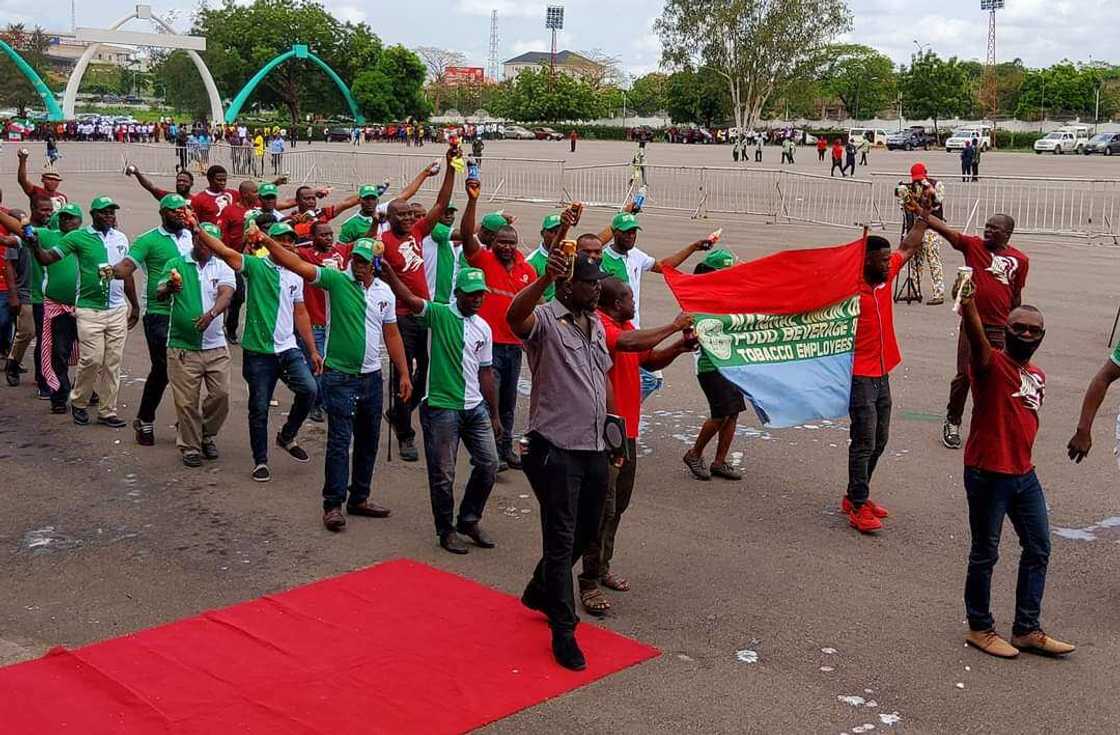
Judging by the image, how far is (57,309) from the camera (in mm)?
10438

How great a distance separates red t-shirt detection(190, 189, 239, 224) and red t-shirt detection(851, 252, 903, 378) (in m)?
7.42

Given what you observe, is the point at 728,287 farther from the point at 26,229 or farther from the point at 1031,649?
the point at 26,229

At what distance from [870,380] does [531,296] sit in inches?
126

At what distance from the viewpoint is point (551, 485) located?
567cm

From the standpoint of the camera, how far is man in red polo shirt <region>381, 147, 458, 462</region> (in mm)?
9086

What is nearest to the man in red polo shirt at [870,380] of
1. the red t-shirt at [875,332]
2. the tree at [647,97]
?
the red t-shirt at [875,332]

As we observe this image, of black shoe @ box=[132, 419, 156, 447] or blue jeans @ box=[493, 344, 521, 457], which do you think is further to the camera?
black shoe @ box=[132, 419, 156, 447]

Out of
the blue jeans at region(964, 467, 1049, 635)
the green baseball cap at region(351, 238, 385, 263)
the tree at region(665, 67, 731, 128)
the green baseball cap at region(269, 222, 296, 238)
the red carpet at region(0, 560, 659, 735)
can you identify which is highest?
the tree at region(665, 67, 731, 128)

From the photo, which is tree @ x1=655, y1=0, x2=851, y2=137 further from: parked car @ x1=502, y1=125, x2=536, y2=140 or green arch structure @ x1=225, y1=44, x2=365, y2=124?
green arch structure @ x1=225, y1=44, x2=365, y2=124

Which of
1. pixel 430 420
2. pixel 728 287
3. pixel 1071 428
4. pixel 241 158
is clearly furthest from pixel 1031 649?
pixel 241 158

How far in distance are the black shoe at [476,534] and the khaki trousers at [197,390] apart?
8.80ft

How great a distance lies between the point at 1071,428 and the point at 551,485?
6.31 metres

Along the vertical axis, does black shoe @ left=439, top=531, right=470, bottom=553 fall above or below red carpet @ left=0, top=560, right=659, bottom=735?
above

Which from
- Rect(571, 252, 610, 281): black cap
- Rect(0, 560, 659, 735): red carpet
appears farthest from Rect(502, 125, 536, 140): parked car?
Rect(571, 252, 610, 281): black cap
